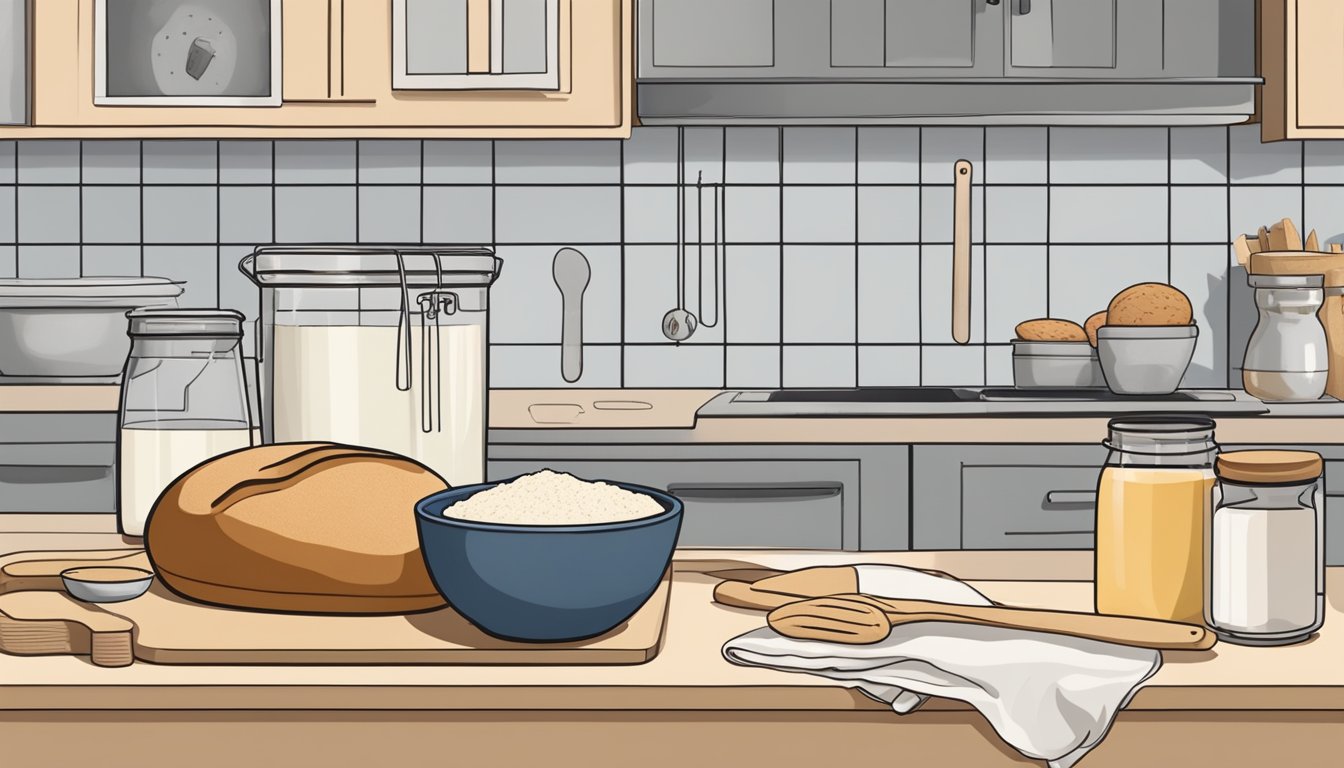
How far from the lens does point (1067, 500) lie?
2.26 metres

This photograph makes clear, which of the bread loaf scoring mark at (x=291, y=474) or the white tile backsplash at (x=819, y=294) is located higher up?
the white tile backsplash at (x=819, y=294)

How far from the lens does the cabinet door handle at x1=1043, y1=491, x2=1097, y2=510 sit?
2.26m

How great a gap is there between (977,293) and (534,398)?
979mm

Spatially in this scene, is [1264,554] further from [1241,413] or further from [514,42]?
[514,42]

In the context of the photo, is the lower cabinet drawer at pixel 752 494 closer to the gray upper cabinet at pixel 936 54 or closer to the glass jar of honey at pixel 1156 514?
the gray upper cabinet at pixel 936 54

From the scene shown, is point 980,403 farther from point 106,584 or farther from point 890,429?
point 106,584

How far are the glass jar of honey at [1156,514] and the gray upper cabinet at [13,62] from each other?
7.65ft

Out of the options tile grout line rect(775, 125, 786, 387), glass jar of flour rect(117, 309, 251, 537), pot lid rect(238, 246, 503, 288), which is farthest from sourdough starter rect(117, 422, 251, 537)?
tile grout line rect(775, 125, 786, 387)

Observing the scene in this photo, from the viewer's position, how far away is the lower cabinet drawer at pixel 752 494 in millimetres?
2270

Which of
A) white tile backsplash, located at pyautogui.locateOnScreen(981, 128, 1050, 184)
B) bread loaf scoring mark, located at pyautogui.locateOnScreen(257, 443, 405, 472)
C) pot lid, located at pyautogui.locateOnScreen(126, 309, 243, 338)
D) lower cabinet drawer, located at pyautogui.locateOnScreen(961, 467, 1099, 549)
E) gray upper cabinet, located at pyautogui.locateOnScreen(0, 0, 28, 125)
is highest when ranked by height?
gray upper cabinet, located at pyautogui.locateOnScreen(0, 0, 28, 125)

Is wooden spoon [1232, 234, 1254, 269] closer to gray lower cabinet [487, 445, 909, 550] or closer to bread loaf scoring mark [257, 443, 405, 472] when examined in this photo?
gray lower cabinet [487, 445, 909, 550]

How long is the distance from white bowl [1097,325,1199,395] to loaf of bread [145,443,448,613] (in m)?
1.88

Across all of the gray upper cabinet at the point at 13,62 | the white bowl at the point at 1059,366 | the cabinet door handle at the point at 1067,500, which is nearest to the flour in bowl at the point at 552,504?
the cabinet door handle at the point at 1067,500

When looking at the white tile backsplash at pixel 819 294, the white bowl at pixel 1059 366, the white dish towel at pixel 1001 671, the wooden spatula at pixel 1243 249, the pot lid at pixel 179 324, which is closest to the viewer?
the white dish towel at pixel 1001 671
